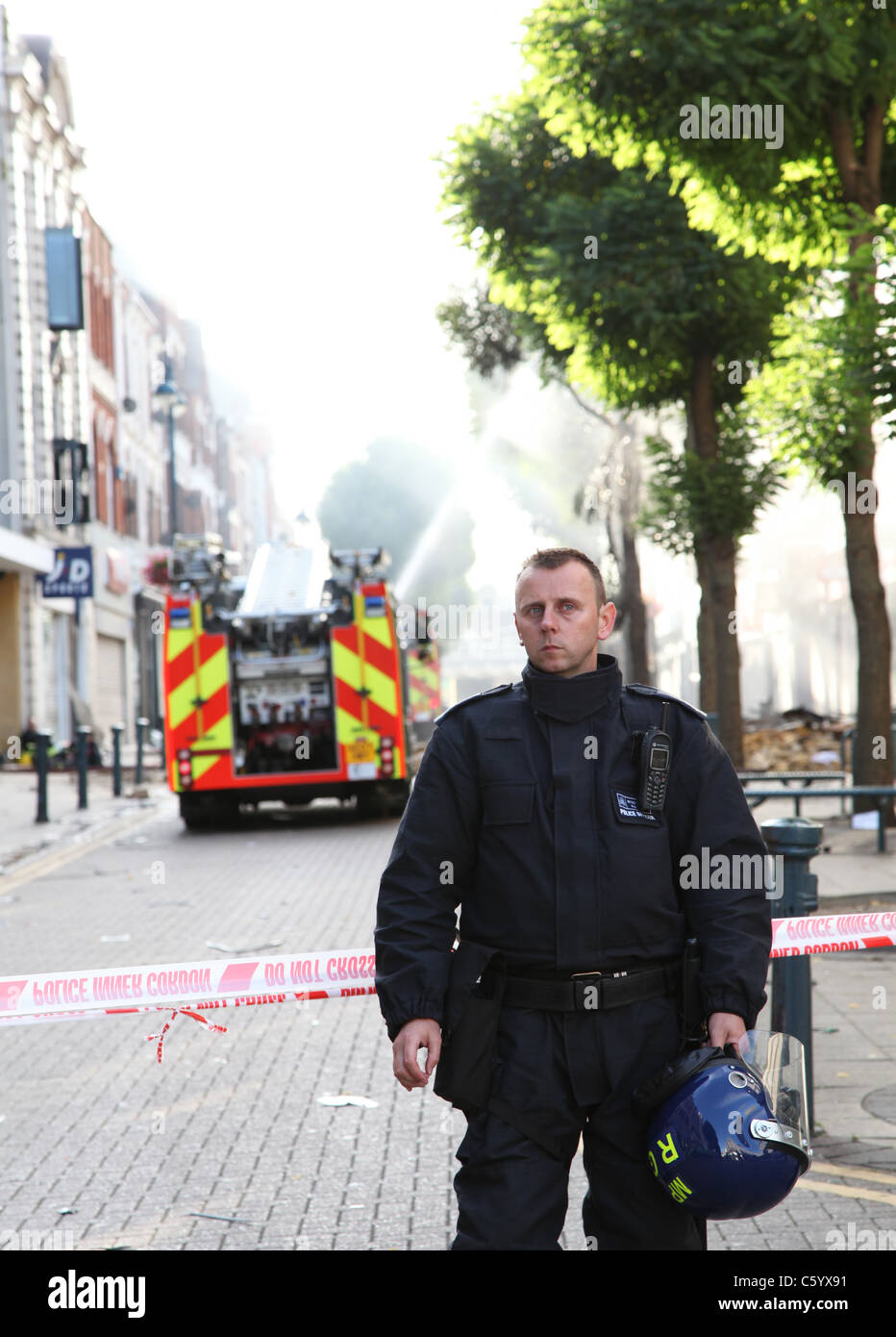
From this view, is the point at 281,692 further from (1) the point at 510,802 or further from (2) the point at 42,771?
(1) the point at 510,802

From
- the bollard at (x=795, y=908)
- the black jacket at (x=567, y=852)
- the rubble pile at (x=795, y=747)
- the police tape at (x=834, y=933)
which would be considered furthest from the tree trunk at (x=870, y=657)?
the black jacket at (x=567, y=852)

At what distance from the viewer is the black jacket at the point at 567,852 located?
9.75 ft

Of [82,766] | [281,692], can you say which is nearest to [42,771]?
[82,766]

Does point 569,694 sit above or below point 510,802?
above

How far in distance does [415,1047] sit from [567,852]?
464 mm

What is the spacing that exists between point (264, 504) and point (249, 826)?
2751 inches

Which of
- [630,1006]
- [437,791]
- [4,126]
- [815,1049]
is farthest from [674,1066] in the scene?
[4,126]

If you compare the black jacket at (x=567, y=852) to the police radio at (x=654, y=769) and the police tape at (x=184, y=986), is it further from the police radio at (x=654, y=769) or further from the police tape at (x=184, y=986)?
the police tape at (x=184, y=986)

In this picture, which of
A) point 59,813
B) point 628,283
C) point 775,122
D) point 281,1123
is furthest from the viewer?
point 59,813

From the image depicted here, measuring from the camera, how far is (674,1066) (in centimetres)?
291

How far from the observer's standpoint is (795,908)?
16.6 feet

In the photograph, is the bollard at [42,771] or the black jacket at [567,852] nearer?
the black jacket at [567,852]

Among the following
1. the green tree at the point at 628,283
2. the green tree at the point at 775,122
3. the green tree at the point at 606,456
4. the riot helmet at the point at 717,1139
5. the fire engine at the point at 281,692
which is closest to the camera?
the riot helmet at the point at 717,1139

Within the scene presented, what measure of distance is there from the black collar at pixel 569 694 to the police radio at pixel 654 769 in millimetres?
119
